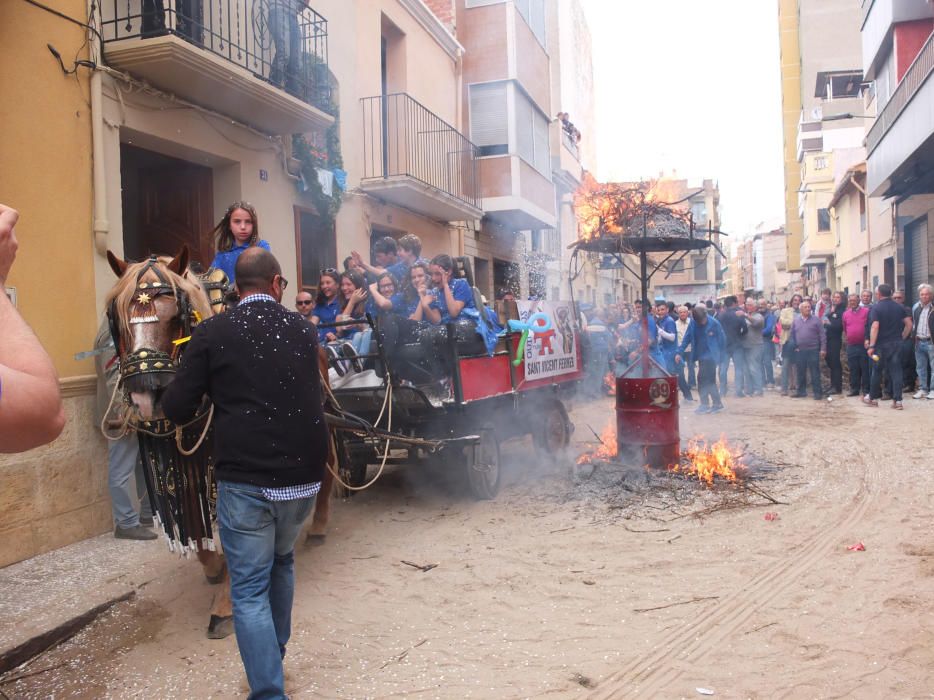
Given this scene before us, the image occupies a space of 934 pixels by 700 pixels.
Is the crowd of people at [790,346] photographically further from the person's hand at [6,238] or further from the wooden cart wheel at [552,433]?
the person's hand at [6,238]

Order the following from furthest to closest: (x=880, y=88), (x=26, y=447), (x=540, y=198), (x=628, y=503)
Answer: (x=880, y=88) < (x=540, y=198) < (x=628, y=503) < (x=26, y=447)

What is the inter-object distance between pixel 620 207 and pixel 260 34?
4.79 meters

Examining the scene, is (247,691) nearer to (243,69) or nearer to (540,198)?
(243,69)

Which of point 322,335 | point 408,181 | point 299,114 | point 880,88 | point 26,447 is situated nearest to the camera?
point 26,447

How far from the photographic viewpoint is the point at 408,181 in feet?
36.4

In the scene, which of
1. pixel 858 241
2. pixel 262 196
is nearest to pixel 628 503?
pixel 262 196

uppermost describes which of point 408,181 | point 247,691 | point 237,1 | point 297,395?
point 237,1

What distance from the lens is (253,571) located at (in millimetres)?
2980

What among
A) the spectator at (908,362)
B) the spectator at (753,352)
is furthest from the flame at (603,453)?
the spectator at (908,362)

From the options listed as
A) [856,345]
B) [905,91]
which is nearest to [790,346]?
[856,345]

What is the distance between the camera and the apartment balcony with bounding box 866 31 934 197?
12383 mm

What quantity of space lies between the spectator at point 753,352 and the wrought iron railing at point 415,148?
626 cm

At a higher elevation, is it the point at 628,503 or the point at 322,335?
the point at 322,335

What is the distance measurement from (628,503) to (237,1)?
6.78 meters
